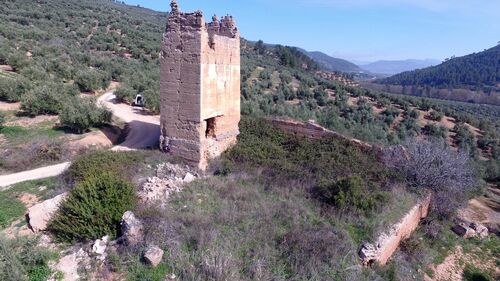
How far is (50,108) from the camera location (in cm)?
1905

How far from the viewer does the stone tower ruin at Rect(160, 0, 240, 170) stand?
41.6ft

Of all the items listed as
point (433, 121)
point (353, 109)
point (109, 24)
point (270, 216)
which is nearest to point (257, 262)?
point (270, 216)

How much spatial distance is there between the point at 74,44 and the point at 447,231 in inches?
1567

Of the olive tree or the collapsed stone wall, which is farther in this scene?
the olive tree

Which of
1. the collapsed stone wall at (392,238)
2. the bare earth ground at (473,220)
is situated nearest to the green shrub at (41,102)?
the collapsed stone wall at (392,238)

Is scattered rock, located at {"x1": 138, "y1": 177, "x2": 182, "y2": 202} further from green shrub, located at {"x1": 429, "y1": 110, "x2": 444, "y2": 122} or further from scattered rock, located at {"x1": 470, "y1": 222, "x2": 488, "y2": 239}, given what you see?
green shrub, located at {"x1": 429, "y1": 110, "x2": 444, "y2": 122}

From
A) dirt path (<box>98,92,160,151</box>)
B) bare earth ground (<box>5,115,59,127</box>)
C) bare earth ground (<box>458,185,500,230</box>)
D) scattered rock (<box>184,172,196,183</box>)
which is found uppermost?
bare earth ground (<box>5,115,59,127</box>)

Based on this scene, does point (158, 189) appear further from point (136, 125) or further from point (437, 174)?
point (437, 174)

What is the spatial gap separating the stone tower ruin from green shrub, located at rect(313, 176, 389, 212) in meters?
5.02

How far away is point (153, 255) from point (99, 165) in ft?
16.8

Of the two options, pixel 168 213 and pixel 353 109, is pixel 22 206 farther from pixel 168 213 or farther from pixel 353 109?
pixel 353 109

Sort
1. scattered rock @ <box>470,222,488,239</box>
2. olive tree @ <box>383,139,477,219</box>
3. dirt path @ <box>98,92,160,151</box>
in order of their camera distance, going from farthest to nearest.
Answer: dirt path @ <box>98,92,160,151</box> < olive tree @ <box>383,139,477,219</box> < scattered rock @ <box>470,222,488,239</box>

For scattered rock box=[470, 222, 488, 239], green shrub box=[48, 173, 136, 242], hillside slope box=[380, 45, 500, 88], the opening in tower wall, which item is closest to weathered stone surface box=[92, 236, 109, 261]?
green shrub box=[48, 173, 136, 242]

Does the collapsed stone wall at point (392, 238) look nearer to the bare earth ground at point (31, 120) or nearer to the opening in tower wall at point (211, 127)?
the opening in tower wall at point (211, 127)
